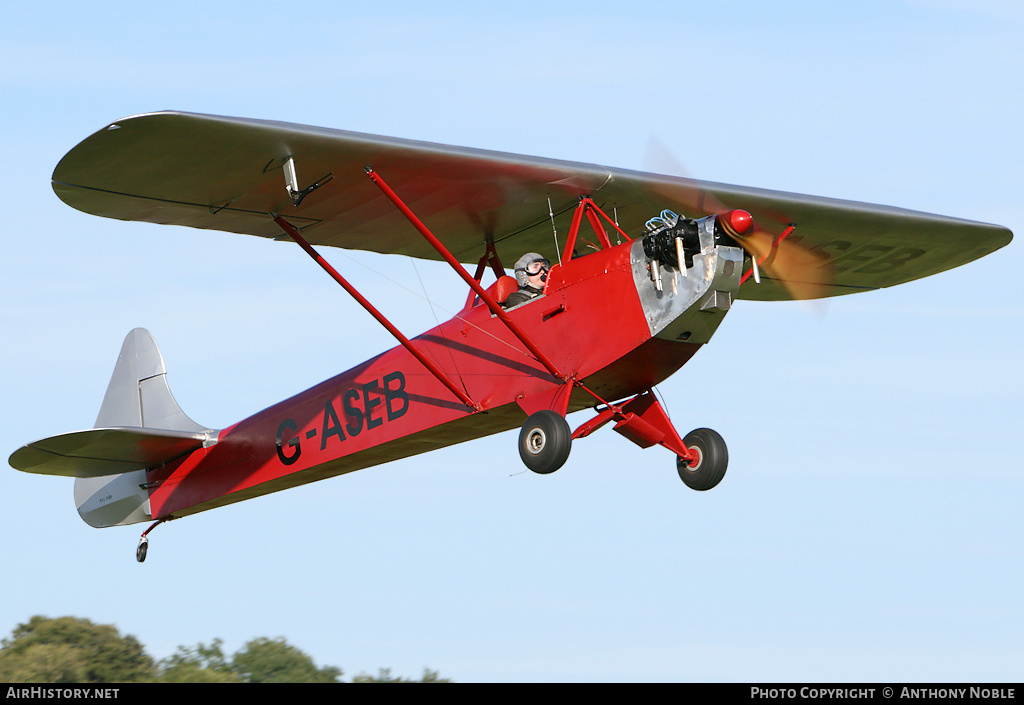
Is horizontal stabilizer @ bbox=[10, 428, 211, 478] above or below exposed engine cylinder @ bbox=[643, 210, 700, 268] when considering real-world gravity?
below

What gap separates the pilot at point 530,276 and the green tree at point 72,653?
765cm

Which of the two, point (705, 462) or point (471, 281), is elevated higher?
point (471, 281)

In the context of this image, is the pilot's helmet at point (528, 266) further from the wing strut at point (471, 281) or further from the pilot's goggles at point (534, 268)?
the wing strut at point (471, 281)

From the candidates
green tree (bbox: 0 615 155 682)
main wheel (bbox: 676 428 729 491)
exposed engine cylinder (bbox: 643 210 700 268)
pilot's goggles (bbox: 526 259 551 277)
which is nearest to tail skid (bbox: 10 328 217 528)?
green tree (bbox: 0 615 155 682)

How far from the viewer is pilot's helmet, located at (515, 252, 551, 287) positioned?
11.1 metres

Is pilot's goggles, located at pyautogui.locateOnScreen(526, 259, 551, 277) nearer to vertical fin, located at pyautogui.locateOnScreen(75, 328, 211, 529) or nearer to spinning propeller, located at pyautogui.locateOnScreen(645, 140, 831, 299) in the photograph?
spinning propeller, located at pyautogui.locateOnScreen(645, 140, 831, 299)

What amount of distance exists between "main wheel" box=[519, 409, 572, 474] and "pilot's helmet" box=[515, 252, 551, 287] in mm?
1239

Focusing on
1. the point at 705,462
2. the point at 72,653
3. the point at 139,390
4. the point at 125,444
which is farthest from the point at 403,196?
the point at 72,653

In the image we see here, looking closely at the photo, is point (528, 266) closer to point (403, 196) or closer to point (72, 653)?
point (403, 196)

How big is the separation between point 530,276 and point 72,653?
9.75 metres

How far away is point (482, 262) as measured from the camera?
1219 cm

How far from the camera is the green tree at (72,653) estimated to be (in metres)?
16.3
